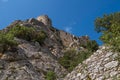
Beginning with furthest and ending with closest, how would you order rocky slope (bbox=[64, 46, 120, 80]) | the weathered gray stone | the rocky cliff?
1. the rocky cliff
2. the weathered gray stone
3. rocky slope (bbox=[64, 46, 120, 80])

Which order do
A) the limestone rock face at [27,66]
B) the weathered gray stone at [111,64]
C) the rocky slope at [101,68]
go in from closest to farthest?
the rocky slope at [101,68] < the weathered gray stone at [111,64] < the limestone rock face at [27,66]

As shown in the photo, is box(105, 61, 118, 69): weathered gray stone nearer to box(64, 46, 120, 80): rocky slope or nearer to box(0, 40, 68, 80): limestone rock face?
box(64, 46, 120, 80): rocky slope

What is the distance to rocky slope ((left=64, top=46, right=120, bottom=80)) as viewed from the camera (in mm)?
14731

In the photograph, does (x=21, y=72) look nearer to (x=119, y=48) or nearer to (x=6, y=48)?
(x=6, y=48)

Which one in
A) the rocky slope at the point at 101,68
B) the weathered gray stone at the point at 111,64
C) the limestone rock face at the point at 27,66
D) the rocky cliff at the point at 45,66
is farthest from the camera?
the limestone rock face at the point at 27,66

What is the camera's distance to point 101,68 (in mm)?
15516

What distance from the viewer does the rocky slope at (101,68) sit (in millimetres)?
14731

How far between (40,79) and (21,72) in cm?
180

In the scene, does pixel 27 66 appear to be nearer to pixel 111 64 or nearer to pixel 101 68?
pixel 101 68

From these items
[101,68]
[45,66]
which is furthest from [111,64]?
[45,66]

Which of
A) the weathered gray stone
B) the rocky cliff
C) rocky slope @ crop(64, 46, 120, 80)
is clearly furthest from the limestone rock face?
the weathered gray stone

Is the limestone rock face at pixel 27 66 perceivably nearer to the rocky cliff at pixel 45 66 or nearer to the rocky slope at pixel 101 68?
the rocky cliff at pixel 45 66

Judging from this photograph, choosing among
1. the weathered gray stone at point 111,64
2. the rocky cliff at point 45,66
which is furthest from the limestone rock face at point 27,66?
the weathered gray stone at point 111,64

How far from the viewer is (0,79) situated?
2242 centimetres
